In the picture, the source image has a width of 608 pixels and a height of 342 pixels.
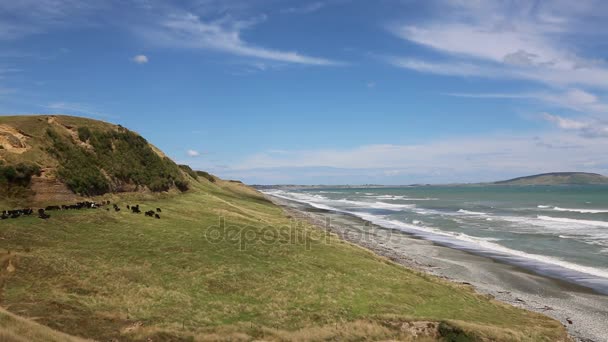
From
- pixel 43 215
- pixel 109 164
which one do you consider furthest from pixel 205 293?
Result: pixel 109 164

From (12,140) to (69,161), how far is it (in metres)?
5.13

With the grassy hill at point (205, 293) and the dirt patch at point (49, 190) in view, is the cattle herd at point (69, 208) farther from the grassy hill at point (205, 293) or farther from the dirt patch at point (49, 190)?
the dirt patch at point (49, 190)

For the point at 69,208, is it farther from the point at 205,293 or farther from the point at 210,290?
the point at 205,293

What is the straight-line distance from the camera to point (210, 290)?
2659 centimetres

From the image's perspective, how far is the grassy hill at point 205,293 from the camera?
21.4 m

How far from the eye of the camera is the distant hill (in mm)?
37812

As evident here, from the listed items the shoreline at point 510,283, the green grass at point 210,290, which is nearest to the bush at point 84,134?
the green grass at point 210,290

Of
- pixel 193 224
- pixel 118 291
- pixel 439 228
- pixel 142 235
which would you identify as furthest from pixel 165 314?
pixel 439 228

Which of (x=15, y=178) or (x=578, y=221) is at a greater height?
(x=15, y=178)

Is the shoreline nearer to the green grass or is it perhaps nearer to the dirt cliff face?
the green grass

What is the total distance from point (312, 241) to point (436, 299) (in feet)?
53.1

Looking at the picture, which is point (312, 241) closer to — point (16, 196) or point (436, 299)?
point (436, 299)

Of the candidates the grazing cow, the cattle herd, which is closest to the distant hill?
the cattle herd

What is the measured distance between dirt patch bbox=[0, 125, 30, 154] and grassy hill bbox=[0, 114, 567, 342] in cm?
887
